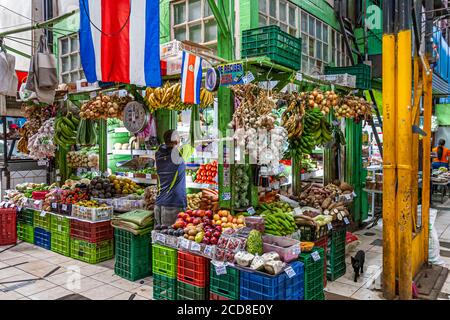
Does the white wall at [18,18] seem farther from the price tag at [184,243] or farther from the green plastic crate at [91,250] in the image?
the price tag at [184,243]

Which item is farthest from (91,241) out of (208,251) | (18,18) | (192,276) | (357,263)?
(18,18)

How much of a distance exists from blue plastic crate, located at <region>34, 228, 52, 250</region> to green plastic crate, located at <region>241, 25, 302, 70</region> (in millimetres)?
5024

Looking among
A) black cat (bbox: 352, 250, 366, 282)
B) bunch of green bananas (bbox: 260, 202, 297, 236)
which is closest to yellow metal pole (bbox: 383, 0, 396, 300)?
black cat (bbox: 352, 250, 366, 282)

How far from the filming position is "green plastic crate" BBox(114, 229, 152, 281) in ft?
18.4

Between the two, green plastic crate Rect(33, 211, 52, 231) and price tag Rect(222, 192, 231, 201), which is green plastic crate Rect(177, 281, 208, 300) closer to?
price tag Rect(222, 192, 231, 201)

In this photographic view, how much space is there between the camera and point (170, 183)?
227 inches

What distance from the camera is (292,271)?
3840mm

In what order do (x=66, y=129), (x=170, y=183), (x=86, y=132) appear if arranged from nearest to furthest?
(x=170, y=183), (x=86, y=132), (x=66, y=129)

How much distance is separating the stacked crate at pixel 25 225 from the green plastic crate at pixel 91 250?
1.49 meters

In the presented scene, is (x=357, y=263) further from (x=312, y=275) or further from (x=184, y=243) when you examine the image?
(x=184, y=243)

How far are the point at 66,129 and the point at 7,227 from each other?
226 centimetres

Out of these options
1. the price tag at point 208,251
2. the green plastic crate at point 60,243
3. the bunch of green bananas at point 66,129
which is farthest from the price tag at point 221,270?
the bunch of green bananas at point 66,129
